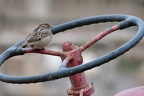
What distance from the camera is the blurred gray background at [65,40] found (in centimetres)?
604

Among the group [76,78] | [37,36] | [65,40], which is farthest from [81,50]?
[65,40]

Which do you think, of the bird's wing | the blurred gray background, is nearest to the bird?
the bird's wing

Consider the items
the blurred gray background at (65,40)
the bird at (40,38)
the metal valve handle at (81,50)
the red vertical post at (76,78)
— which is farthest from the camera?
the blurred gray background at (65,40)

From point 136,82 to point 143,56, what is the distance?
989 millimetres

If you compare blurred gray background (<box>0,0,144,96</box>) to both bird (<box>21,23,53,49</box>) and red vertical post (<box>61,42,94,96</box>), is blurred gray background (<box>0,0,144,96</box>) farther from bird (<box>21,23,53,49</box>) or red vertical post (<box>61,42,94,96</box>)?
red vertical post (<box>61,42,94,96</box>)

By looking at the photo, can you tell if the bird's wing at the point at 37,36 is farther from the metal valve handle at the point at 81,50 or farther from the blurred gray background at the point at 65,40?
the blurred gray background at the point at 65,40

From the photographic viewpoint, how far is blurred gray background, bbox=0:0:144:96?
19.8 ft

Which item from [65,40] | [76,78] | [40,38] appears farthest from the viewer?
[65,40]

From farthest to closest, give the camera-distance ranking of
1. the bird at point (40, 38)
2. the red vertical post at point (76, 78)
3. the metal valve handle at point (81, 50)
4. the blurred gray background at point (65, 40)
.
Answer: the blurred gray background at point (65, 40), the bird at point (40, 38), the red vertical post at point (76, 78), the metal valve handle at point (81, 50)

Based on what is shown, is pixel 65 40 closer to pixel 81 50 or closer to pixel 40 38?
pixel 40 38

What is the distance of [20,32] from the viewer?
6934 mm

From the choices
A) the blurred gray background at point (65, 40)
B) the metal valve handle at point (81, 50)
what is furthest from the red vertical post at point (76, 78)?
the blurred gray background at point (65, 40)

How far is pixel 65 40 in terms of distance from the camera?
6441 millimetres

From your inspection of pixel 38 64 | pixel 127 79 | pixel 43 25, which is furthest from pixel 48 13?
pixel 43 25
